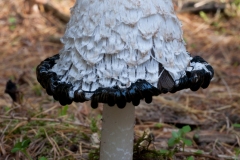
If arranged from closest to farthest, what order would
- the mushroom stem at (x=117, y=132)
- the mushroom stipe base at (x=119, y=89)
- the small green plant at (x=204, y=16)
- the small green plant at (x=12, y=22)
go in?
the mushroom stipe base at (x=119, y=89) < the mushroom stem at (x=117, y=132) < the small green plant at (x=12, y=22) < the small green plant at (x=204, y=16)

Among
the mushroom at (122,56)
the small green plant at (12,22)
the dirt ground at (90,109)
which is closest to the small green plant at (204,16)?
the dirt ground at (90,109)

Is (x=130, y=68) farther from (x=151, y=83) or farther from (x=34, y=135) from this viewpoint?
(x=34, y=135)

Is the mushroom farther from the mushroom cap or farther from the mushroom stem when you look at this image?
the mushroom stem

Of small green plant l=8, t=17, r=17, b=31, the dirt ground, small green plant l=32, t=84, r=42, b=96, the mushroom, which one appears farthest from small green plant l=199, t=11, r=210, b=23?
the mushroom

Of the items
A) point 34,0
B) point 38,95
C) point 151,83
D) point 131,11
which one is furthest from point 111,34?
point 34,0

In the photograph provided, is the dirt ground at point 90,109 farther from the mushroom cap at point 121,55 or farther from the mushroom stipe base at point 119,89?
the mushroom cap at point 121,55

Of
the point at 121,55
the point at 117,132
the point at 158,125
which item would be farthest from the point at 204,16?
the point at 121,55

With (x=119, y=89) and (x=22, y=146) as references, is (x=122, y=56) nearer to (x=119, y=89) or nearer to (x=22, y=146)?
(x=119, y=89)

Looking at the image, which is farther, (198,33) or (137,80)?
(198,33)
